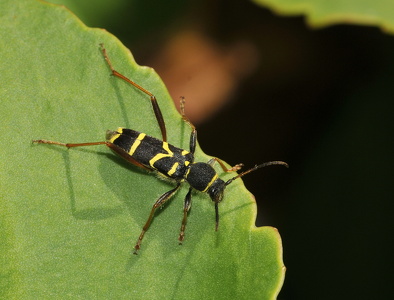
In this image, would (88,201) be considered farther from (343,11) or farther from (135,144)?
(343,11)

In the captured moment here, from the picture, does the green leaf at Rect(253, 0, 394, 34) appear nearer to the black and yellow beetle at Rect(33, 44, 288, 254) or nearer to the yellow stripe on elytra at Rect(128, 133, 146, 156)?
the black and yellow beetle at Rect(33, 44, 288, 254)

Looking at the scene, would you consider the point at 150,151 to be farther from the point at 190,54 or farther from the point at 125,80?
the point at 190,54

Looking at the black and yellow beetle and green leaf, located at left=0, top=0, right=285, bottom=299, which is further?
the black and yellow beetle

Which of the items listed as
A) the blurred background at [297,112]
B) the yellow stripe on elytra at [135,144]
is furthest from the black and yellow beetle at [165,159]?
the blurred background at [297,112]

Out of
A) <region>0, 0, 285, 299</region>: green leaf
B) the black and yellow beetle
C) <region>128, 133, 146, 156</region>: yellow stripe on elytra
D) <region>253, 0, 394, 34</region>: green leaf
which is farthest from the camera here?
<region>253, 0, 394, 34</region>: green leaf

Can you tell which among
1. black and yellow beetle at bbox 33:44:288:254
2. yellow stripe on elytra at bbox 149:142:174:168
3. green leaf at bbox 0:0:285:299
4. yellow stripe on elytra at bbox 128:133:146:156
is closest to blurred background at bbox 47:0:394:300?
black and yellow beetle at bbox 33:44:288:254

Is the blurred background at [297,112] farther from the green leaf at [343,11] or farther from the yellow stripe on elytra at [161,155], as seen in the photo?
the yellow stripe on elytra at [161,155]

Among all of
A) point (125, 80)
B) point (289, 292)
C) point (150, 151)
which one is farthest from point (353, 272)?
point (125, 80)
